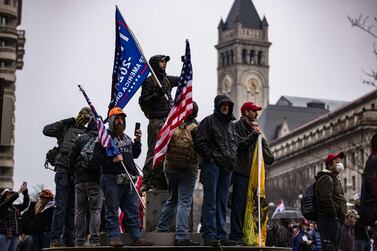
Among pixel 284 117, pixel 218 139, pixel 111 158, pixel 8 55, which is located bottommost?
pixel 111 158

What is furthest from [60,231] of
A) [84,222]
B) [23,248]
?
[23,248]

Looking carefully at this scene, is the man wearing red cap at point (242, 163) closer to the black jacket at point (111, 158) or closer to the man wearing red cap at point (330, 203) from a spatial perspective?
the man wearing red cap at point (330, 203)

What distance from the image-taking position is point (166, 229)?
18328mm

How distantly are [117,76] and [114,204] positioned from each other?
137 inches

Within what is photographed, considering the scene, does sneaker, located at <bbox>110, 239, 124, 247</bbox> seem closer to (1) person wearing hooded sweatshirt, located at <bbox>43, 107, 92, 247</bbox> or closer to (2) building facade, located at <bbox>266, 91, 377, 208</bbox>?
(1) person wearing hooded sweatshirt, located at <bbox>43, 107, 92, 247</bbox>

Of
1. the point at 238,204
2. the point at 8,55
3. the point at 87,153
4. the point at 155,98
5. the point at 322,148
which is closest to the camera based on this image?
the point at 87,153

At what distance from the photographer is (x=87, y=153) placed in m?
18.5

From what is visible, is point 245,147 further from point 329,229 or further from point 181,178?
point 329,229

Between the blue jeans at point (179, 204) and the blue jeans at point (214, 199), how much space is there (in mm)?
244

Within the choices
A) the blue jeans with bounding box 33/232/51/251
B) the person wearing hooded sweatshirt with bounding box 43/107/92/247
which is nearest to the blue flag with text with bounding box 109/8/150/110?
the person wearing hooded sweatshirt with bounding box 43/107/92/247

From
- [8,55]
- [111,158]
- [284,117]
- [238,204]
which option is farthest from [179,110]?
[284,117]

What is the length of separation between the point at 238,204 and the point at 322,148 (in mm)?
110105

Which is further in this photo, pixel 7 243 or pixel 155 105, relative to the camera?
pixel 7 243

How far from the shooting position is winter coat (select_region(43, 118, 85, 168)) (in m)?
20.1
